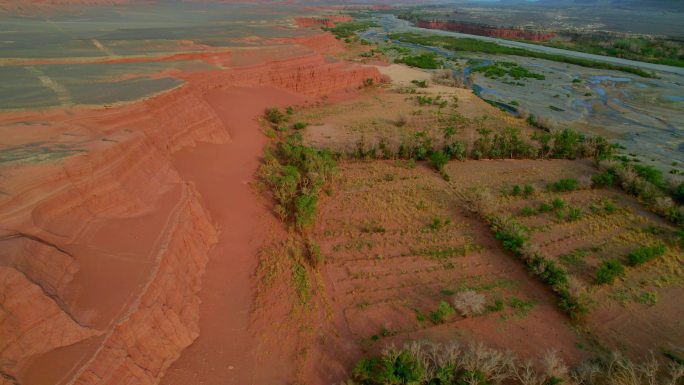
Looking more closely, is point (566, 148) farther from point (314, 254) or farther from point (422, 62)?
point (422, 62)

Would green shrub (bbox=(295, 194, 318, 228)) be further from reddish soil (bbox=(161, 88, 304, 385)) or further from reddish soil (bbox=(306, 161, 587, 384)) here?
reddish soil (bbox=(161, 88, 304, 385))

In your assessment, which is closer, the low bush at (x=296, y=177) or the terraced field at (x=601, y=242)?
the terraced field at (x=601, y=242)

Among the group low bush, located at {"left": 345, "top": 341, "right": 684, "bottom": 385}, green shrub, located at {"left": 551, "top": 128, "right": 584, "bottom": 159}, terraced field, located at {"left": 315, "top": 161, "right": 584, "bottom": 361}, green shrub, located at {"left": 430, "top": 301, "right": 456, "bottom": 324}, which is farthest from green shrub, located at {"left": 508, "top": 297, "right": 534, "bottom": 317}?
green shrub, located at {"left": 551, "top": 128, "right": 584, "bottom": 159}

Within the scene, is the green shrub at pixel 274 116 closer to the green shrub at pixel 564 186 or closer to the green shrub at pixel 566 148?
the green shrub at pixel 564 186

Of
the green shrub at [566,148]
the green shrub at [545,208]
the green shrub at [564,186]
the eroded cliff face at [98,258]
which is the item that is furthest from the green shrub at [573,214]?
the eroded cliff face at [98,258]

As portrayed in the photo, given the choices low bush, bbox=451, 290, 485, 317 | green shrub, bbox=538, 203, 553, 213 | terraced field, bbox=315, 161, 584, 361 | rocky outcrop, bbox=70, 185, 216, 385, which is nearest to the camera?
rocky outcrop, bbox=70, 185, 216, 385

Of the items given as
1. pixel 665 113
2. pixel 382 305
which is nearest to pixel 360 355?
pixel 382 305
